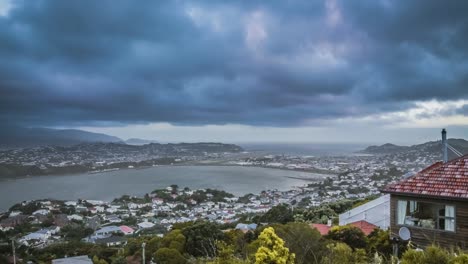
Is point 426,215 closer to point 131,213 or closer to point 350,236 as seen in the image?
point 350,236

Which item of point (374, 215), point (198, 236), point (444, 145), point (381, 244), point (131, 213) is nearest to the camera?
point (444, 145)

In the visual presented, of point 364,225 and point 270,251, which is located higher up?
point 270,251

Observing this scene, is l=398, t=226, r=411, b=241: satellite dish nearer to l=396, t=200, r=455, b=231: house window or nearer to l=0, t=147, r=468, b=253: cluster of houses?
l=0, t=147, r=468, b=253: cluster of houses

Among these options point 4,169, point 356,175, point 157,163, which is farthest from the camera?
point 157,163

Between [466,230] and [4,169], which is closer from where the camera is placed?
[466,230]

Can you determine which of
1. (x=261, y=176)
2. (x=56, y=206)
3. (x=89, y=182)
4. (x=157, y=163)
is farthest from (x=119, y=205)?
(x=157, y=163)

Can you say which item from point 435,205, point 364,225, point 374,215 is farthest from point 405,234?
point 374,215

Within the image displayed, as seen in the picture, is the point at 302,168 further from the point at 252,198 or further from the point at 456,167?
the point at 456,167
